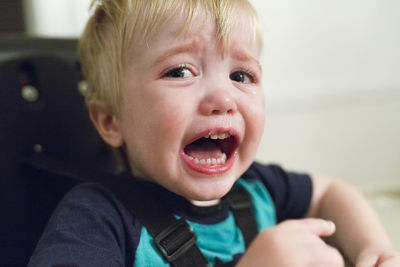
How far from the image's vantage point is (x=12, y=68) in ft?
1.93

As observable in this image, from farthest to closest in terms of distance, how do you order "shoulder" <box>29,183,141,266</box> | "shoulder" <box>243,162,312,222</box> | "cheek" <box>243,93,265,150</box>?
"shoulder" <box>243,162,312,222</box>, "cheek" <box>243,93,265,150</box>, "shoulder" <box>29,183,141,266</box>

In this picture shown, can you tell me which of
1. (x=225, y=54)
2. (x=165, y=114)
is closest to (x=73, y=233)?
(x=165, y=114)

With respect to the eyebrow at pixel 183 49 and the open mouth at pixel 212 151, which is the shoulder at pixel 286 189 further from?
the eyebrow at pixel 183 49

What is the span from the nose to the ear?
169mm

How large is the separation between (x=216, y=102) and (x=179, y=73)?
0.23 ft

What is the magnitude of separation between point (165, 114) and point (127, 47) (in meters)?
0.11

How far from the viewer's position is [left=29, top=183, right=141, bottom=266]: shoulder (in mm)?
420

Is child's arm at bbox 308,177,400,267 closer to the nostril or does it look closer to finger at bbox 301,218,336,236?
finger at bbox 301,218,336,236

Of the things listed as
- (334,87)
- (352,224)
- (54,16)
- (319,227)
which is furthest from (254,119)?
(334,87)

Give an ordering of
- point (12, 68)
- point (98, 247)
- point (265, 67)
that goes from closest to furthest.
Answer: point (98, 247) → point (12, 68) → point (265, 67)

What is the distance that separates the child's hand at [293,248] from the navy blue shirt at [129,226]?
0.09 metres

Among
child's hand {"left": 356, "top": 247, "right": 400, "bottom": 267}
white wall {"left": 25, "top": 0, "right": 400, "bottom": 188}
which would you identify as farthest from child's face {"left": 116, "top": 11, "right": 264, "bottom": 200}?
white wall {"left": 25, "top": 0, "right": 400, "bottom": 188}

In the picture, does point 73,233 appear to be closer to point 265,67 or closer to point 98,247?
point 98,247

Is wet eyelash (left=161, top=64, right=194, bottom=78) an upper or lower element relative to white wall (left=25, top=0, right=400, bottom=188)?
upper
